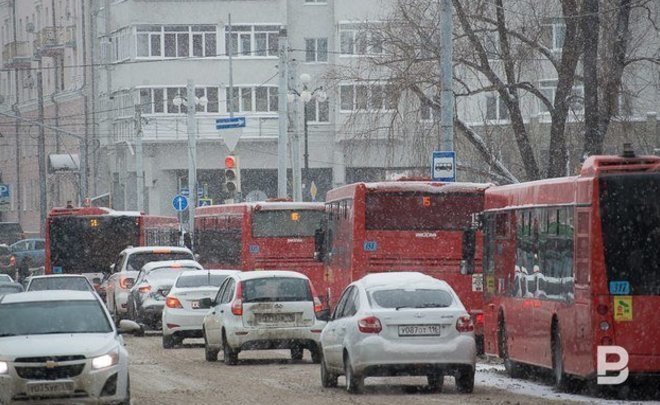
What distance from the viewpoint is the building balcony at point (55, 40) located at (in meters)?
88.4

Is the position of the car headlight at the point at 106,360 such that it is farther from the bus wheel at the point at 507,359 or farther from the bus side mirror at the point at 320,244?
the bus side mirror at the point at 320,244

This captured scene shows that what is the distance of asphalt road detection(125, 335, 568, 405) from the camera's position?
19.5 metres

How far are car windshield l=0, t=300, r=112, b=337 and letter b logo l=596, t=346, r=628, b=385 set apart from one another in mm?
5423

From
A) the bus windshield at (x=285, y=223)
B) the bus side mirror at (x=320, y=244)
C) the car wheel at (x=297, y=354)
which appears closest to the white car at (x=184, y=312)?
the bus side mirror at (x=320, y=244)

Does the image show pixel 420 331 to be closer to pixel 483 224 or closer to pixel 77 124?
pixel 483 224

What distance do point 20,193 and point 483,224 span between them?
7632 cm

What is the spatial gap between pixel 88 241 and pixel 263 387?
1050 inches

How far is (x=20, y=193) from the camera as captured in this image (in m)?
99.6

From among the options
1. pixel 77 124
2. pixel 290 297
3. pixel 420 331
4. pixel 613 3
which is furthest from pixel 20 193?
pixel 420 331

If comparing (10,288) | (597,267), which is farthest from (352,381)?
(10,288)

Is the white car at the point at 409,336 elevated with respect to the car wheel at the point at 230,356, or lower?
elevated

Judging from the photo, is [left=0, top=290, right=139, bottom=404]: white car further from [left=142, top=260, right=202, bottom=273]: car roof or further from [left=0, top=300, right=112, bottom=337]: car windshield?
[left=142, top=260, right=202, bottom=273]: car roof

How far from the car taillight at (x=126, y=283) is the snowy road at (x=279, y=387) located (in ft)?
39.5

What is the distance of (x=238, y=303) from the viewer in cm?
2681
